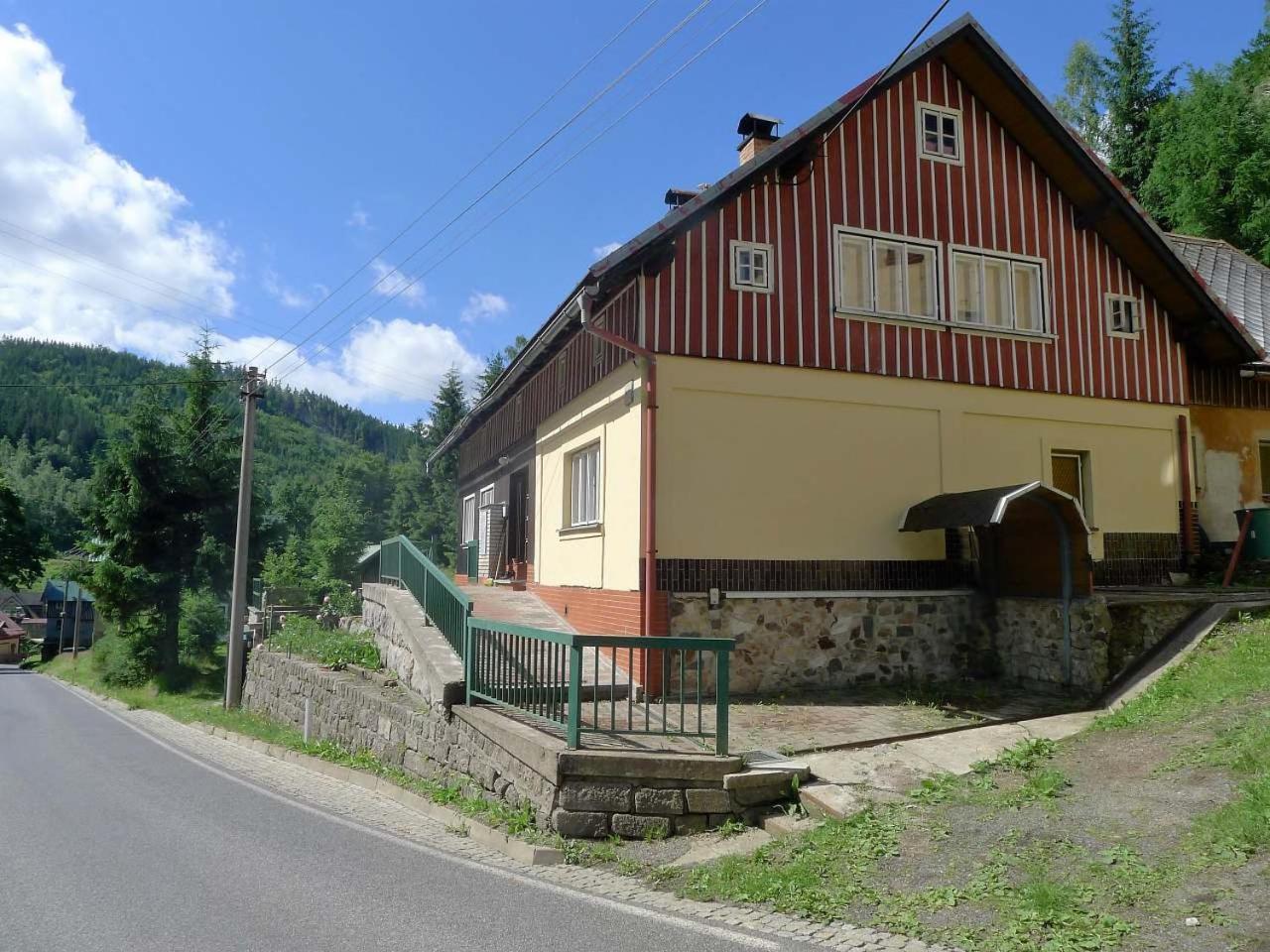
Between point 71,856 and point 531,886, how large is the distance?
12.8 ft

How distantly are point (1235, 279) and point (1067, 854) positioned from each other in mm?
16305

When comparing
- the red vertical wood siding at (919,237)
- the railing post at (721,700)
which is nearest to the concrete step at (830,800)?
the railing post at (721,700)

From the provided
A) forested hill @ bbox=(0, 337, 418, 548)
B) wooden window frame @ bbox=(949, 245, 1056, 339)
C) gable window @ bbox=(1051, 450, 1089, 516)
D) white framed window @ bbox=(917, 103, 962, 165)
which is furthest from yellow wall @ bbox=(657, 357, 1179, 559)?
forested hill @ bbox=(0, 337, 418, 548)

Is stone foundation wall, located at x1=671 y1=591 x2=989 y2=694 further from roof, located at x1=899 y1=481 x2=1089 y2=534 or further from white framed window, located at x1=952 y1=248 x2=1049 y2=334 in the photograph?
white framed window, located at x1=952 y1=248 x2=1049 y2=334

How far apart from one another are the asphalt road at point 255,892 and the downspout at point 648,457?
414cm

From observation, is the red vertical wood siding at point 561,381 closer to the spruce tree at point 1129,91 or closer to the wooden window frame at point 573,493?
the wooden window frame at point 573,493

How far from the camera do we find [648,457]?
35.9ft

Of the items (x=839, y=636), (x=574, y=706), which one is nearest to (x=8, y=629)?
(x=839, y=636)

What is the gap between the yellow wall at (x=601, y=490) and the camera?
11.4 metres

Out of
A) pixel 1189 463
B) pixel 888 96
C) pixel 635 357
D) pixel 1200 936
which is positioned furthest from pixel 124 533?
pixel 1200 936

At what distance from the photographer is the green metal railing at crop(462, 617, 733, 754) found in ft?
24.0

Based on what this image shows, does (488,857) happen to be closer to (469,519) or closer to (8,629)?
(469,519)

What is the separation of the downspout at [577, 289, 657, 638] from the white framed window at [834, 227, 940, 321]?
3114 millimetres

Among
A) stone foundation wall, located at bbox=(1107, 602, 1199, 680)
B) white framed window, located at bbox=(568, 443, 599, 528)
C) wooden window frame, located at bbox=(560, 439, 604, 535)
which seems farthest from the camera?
white framed window, located at bbox=(568, 443, 599, 528)
